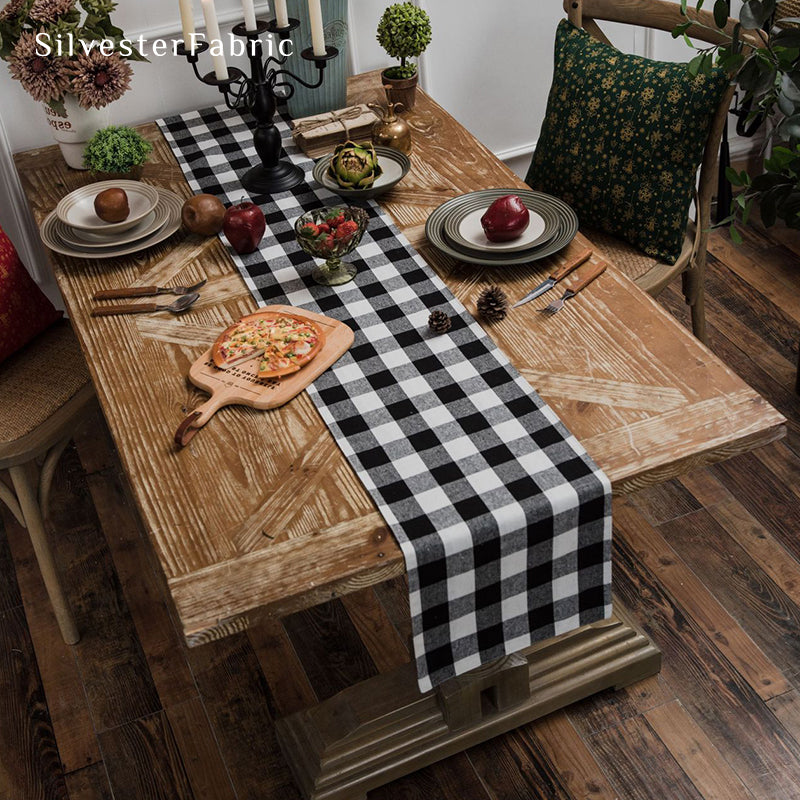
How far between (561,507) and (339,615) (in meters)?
0.97

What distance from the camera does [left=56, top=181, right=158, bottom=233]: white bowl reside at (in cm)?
182

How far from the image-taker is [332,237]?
5.41 ft

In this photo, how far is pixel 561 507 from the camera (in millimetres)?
1271

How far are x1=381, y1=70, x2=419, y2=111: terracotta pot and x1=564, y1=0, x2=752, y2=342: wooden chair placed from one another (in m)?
0.39

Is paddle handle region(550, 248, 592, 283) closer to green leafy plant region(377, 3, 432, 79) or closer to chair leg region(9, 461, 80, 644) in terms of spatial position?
green leafy plant region(377, 3, 432, 79)

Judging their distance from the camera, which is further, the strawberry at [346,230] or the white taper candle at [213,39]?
the white taper candle at [213,39]

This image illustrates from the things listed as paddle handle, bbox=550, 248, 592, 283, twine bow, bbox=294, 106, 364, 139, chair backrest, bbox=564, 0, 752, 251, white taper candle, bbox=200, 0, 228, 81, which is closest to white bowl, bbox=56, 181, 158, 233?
white taper candle, bbox=200, 0, 228, 81

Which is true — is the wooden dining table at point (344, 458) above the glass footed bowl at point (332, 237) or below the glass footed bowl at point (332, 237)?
below

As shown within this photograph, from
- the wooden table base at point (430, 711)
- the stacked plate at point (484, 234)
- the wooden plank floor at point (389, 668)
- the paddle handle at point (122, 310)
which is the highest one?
the stacked plate at point (484, 234)

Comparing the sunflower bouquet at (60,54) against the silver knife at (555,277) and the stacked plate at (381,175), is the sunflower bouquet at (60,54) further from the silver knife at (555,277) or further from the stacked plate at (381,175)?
the silver knife at (555,277)

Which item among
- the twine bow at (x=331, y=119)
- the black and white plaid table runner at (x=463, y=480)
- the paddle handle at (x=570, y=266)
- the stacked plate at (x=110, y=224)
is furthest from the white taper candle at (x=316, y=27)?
the paddle handle at (x=570, y=266)

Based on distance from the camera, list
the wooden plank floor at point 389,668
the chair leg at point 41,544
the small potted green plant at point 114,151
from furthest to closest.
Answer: the small potted green plant at point 114,151 < the chair leg at point 41,544 < the wooden plank floor at point 389,668

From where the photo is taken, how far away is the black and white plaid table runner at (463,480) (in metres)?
1.26

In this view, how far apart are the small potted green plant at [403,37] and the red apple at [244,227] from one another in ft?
2.13
